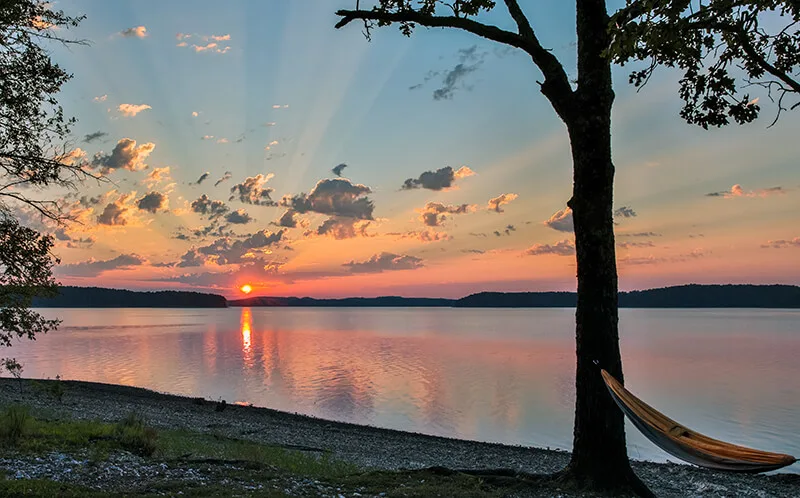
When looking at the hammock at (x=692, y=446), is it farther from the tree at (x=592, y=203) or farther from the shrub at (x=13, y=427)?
the shrub at (x=13, y=427)

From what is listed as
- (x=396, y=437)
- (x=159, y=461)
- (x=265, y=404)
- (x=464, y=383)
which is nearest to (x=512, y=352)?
(x=464, y=383)

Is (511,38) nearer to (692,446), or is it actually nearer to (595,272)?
(595,272)

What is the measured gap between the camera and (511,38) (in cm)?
882

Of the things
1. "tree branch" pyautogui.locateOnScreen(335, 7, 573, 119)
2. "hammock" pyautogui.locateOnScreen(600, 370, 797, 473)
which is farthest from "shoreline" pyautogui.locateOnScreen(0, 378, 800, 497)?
"tree branch" pyautogui.locateOnScreen(335, 7, 573, 119)

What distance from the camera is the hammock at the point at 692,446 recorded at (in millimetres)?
6191

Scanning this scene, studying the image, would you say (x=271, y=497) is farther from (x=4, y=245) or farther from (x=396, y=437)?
(x=396, y=437)

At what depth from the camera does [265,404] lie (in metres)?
32.2

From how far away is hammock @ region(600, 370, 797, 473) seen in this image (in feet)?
20.3

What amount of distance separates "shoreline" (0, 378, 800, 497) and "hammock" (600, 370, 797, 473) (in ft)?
17.5

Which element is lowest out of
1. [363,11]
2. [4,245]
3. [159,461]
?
[159,461]

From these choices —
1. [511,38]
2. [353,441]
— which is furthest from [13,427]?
[353,441]

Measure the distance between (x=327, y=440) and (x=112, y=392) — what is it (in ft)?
60.5

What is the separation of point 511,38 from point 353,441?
16.6m

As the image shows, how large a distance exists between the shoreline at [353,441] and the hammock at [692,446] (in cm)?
534
